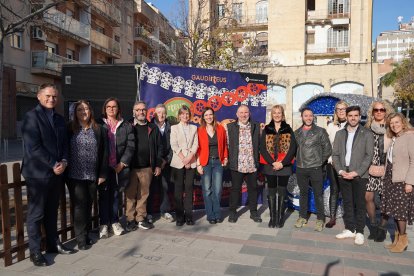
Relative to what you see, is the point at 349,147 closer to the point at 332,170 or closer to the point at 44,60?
the point at 332,170

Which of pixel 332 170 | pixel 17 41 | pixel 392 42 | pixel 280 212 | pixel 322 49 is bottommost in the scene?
pixel 280 212

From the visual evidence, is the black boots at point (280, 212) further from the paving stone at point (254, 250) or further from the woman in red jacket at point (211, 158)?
the paving stone at point (254, 250)

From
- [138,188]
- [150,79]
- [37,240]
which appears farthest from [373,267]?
[150,79]

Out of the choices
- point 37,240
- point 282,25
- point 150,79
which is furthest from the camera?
point 282,25

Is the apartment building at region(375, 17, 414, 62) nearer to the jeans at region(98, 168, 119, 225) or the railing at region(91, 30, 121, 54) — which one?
the railing at region(91, 30, 121, 54)

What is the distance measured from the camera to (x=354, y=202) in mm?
5445

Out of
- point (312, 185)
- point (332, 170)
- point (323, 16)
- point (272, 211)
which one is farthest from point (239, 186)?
point (323, 16)

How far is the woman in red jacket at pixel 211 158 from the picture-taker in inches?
235

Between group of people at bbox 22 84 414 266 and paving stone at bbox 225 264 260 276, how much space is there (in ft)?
5.86

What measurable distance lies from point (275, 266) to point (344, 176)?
177cm

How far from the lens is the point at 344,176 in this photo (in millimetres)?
5277

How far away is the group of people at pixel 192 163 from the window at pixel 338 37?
1343 inches

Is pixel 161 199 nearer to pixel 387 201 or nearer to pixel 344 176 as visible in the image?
pixel 344 176

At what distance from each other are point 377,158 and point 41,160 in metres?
4.48
